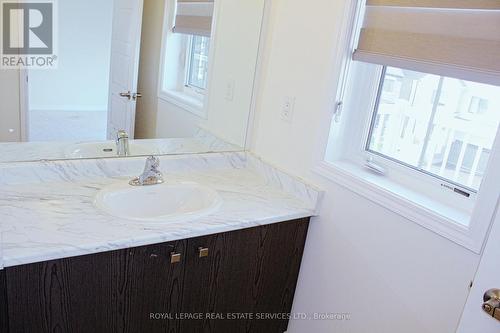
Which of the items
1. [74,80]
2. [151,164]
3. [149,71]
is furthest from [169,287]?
[149,71]

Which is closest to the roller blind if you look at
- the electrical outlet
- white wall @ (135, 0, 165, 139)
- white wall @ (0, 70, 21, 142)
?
the electrical outlet

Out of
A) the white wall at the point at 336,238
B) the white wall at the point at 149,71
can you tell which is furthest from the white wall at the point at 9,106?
the white wall at the point at 336,238

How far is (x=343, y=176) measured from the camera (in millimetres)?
1548

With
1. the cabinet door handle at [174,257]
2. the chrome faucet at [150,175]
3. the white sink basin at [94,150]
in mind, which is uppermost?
the white sink basin at [94,150]

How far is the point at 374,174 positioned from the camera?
5.12ft

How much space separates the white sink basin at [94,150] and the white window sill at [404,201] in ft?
2.64

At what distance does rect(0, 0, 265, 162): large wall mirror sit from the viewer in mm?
1518

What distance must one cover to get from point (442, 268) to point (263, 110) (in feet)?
3.48

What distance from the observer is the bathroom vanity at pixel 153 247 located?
1.17 m

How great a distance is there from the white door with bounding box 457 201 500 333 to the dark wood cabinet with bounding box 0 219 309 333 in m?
0.76

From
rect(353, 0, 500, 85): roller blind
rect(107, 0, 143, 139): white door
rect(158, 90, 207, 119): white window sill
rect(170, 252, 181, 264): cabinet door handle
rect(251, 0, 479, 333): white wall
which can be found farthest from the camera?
rect(158, 90, 207, 119): white window sill

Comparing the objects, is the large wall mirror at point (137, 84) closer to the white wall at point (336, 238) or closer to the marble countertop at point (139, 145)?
the marble countertop at point (139, 145)

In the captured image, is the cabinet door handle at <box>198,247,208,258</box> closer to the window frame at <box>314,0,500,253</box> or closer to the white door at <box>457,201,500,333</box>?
the window frame at <box>314,0,500,253</box>

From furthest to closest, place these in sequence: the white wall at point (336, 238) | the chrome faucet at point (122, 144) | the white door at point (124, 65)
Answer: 1. the chrome faucet at point (122, 144)
2. the white door at point (124, 65)
3. the white wall at point (336, 238)
